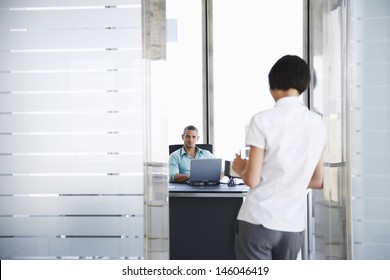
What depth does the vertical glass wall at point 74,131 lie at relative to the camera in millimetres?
3100

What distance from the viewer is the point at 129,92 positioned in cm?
313

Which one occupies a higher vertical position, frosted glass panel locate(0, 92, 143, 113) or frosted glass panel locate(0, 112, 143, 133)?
frosted glass panel locate(0, 92, 143, 113)

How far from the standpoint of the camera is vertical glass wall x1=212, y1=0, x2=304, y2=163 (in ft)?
20.5

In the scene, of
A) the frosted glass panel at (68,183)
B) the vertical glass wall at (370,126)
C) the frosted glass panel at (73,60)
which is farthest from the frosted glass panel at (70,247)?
the vertical glass wall at (370,126)

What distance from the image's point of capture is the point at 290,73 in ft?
5.83

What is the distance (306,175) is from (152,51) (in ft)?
5.70

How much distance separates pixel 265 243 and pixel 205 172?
2170mm

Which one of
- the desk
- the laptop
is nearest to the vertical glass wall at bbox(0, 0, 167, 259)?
the desk

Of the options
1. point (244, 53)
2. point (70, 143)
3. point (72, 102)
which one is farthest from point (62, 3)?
point (244, 53)

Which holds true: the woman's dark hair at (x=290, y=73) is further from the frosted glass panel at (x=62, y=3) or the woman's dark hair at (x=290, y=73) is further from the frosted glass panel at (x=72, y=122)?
the frosted glass panel at (x=62, y=3)

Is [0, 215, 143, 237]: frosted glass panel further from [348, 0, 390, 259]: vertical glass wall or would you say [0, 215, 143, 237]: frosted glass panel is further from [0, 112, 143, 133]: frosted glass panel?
[348, 0, 390, 259]: vertical glass wall

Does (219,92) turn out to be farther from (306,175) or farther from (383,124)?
(306,175)

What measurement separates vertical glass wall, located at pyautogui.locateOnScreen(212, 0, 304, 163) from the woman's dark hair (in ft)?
14.7

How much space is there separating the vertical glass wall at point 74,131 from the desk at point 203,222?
0.54m
